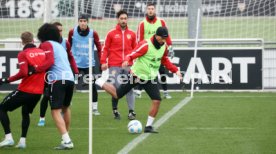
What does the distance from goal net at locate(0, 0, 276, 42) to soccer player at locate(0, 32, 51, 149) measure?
11.6 meters

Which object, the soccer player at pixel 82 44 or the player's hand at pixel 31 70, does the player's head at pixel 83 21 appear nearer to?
the soccer player at pixel 82 44

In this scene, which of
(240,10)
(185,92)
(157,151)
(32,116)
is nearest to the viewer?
(157,151)

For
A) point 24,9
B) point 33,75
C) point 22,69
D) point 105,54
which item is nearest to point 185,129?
point 105,54

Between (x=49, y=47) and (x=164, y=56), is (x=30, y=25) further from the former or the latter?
(x=49, y=47)

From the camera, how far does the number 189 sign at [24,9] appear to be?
24781 millimetres

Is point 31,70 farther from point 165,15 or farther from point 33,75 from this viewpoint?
point 165,15

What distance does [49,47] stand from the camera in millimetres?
11789

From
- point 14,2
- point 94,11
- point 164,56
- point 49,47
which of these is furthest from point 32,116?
point 14,2

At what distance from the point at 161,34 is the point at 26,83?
261 centimetres

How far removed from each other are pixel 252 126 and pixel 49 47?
4.45 meters

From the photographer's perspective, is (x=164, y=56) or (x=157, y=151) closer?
(x=157, y=151)

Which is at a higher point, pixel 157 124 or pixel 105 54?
pixel 105 54

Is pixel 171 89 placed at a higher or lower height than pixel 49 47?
lower

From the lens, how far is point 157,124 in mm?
14938
